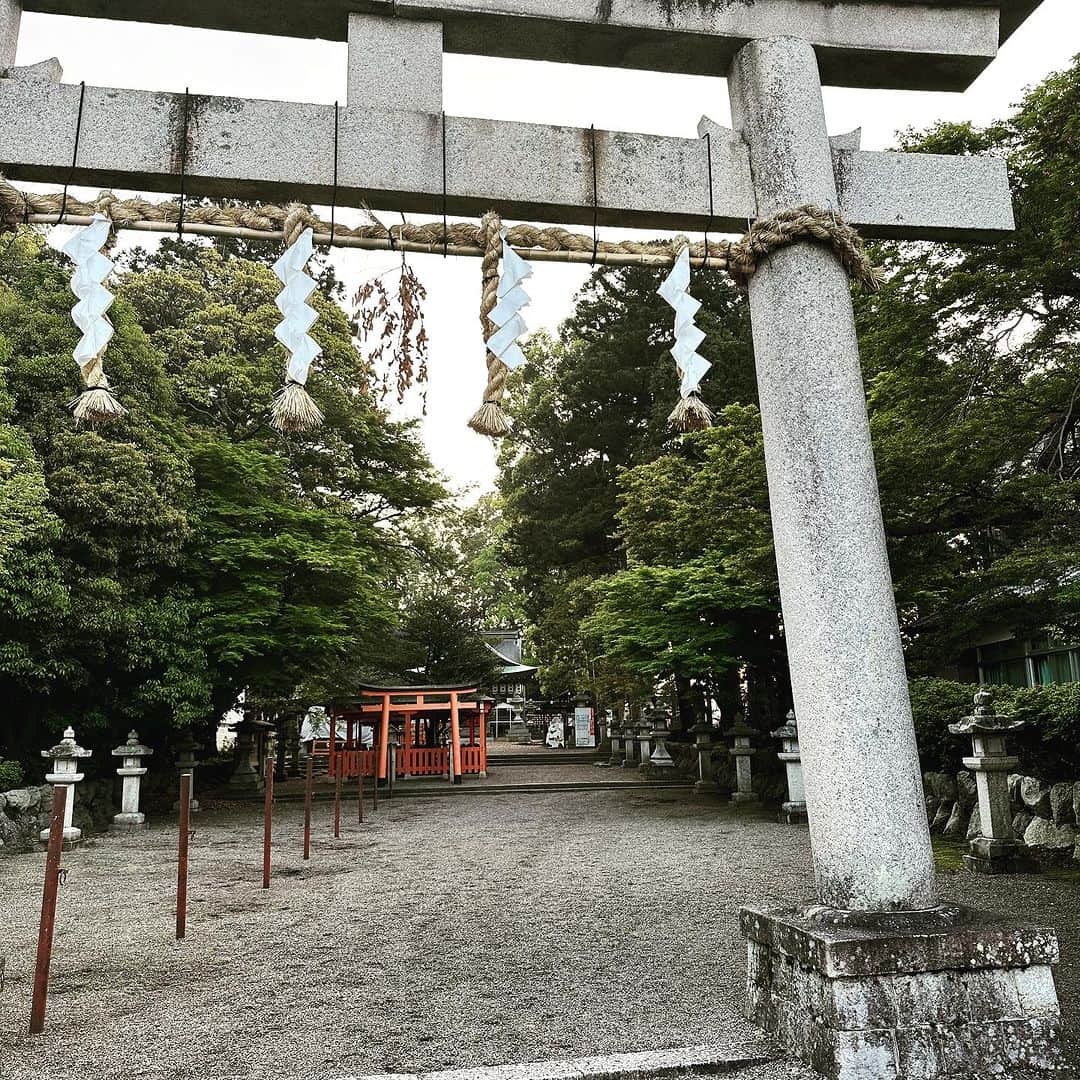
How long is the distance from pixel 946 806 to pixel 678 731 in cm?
1224

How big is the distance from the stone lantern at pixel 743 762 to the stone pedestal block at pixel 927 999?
34.8 feet

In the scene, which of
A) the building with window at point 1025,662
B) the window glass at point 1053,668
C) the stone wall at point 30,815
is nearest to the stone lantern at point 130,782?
the stone wall at point 30,815

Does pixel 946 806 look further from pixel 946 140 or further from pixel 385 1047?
pixel 385 1047

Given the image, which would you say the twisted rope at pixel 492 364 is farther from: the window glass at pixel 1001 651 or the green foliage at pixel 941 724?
the window glass at pixel 1001 651

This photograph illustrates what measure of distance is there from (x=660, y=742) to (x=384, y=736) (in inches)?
239

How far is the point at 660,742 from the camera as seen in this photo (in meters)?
18.3

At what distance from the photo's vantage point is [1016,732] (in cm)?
786

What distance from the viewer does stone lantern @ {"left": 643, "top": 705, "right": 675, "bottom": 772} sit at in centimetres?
1809

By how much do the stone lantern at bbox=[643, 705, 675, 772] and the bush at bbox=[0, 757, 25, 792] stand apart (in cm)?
1204

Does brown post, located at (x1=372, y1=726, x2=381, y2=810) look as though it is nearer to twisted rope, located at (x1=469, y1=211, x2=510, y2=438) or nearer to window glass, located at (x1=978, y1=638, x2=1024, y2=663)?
window glass, located at (x1=978, y1=638, x2=1024, y2=663)

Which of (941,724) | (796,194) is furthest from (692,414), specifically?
(941,724)

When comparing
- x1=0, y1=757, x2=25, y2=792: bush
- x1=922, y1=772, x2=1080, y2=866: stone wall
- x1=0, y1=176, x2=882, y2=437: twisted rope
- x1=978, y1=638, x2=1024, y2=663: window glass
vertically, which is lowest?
x1=922, y1=772, x2=1080, y2=866: stone wall

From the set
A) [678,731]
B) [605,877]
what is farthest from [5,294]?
[678,731]

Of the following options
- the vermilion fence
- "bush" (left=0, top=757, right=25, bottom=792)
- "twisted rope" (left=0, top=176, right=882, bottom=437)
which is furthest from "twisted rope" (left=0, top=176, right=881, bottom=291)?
the vermilion fence
